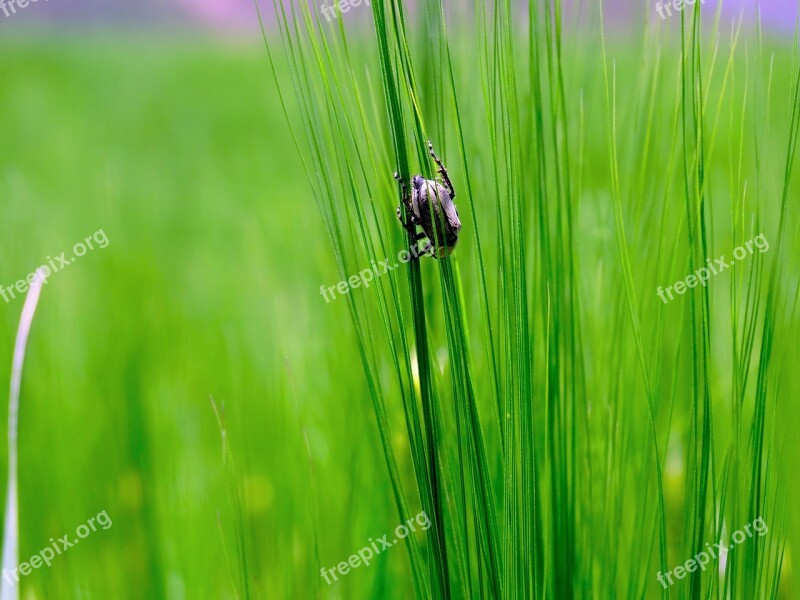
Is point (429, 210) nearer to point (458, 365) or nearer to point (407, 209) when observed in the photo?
point (407, 209)

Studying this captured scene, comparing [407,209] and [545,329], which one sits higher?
[407,209]

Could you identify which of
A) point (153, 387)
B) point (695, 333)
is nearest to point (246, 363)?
point (153, 387)

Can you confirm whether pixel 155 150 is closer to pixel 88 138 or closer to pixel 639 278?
pixel 88 138

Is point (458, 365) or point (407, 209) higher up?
point (407, 209)

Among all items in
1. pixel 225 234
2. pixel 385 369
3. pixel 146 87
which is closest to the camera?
pixel 385 369

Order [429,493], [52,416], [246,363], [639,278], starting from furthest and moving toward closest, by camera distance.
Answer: [246,363], [52,416], [639,278], [429,493]

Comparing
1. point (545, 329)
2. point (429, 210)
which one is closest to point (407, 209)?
point (429, 210)

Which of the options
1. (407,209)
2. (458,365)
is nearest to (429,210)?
(407,209)

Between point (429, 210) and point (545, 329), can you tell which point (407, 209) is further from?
point (545, 329)
